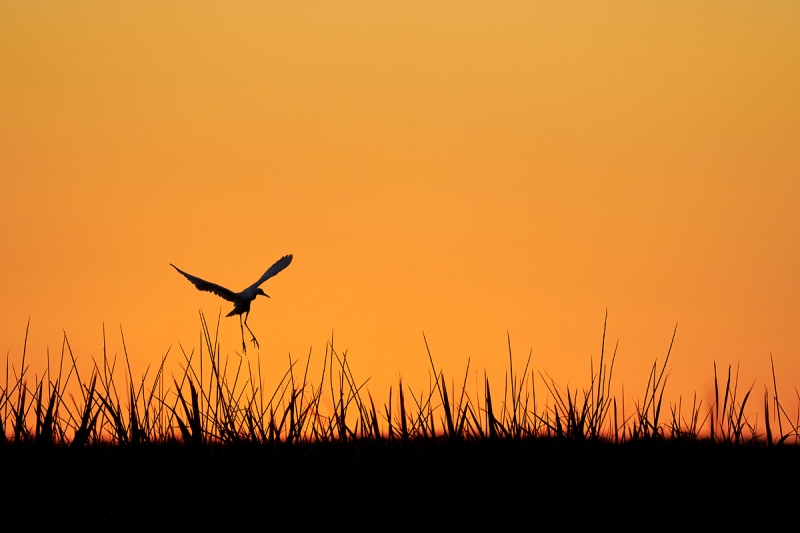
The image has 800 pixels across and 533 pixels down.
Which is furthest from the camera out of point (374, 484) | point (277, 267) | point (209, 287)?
point (277, 267)

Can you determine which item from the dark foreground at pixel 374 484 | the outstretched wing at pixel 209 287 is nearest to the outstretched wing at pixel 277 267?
the outstretched wing at pixel 209 287

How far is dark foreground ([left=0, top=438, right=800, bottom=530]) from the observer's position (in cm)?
539

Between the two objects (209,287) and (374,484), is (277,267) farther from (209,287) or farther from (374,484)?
(374,484)

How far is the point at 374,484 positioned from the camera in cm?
556

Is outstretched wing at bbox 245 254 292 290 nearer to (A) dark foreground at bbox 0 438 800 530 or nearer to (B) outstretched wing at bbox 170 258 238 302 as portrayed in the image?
(B) outstretched wing at bbox 170 258 238 302

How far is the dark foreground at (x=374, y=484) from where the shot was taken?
5.39 metres

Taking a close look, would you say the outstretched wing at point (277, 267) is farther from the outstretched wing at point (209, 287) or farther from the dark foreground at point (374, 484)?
the dark foreground at point (374, 484)

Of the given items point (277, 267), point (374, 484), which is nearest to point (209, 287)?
point (277, 267)

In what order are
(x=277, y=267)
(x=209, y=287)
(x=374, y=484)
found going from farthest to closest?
(x=277, y=267) → (x=209, y=287) → (x=374, y=484)

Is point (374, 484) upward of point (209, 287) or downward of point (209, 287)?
downward

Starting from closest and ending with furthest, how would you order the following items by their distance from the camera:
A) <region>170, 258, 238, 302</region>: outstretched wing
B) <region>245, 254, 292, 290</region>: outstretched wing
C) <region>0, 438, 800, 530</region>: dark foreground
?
<region>0, 438, 800, 530</region>: dark foreground
<region>170, 258, 238, 302</region>: outstretched wing
<region>245, 254, 292, 290</region>: outstretched wing

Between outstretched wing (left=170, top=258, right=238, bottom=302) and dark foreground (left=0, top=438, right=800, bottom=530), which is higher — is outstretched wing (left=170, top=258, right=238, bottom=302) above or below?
above

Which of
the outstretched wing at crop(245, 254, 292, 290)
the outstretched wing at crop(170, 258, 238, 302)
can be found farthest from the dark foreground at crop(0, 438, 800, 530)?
the outstretched wing at crop(245, 254, 292, 290)

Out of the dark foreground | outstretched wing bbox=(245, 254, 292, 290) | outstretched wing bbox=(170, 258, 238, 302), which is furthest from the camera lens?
→ outstretched wing bbox=(245, 254, 292, 290)
